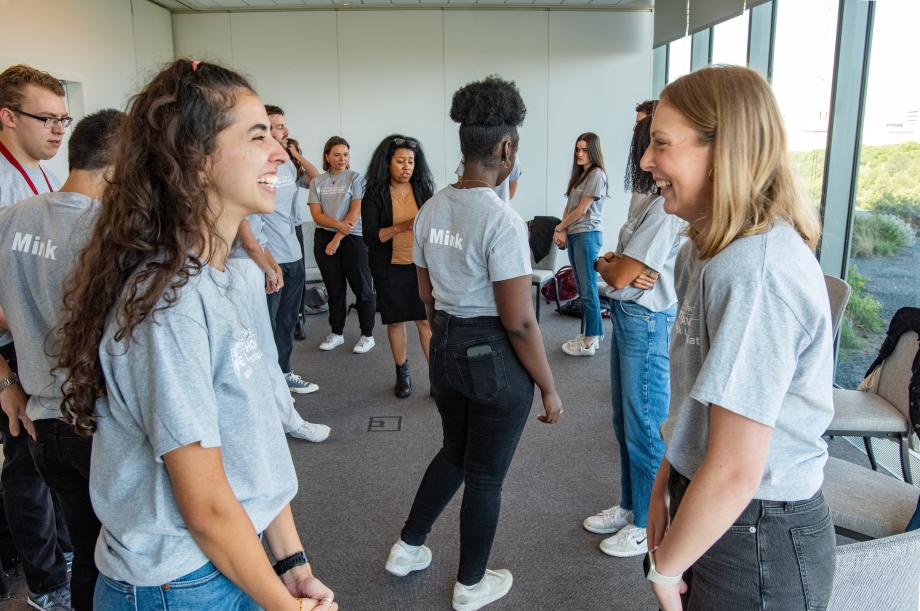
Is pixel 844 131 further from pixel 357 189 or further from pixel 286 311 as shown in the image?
pixel 286 311

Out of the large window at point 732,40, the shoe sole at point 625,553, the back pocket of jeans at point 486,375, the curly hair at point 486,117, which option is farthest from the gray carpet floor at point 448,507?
the large window at point 732,40

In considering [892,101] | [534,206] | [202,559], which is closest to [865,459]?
[892,101]

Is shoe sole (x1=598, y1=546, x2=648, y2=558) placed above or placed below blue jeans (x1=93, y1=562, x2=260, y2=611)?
below

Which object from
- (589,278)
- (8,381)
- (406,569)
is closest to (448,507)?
(406,569)

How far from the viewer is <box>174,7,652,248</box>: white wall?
7.18m

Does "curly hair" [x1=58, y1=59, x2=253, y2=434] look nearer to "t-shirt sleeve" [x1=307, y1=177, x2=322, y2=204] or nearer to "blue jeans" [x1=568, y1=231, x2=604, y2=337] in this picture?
"t-shirt sleeve" [x1=307, y1=177, x2=322, y2=204]

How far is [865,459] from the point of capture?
324 cm

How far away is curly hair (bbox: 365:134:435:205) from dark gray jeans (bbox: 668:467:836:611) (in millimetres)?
3001

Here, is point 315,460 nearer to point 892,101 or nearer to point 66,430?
point 66,430

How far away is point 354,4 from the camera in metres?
6.99

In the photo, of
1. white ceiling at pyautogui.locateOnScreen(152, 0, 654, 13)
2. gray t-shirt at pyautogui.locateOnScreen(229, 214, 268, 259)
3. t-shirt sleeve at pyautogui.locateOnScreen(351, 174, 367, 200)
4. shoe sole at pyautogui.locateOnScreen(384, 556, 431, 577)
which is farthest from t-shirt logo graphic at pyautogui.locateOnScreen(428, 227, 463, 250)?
white ceiling at pyautogui.locateOnScreen(152, 0, 654, 13)

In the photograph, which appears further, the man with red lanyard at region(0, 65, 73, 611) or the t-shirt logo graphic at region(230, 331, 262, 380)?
the man with red lanyard at region(0, 65, 73, 611)

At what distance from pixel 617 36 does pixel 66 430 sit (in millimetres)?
7269

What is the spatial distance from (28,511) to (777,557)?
2.29m
